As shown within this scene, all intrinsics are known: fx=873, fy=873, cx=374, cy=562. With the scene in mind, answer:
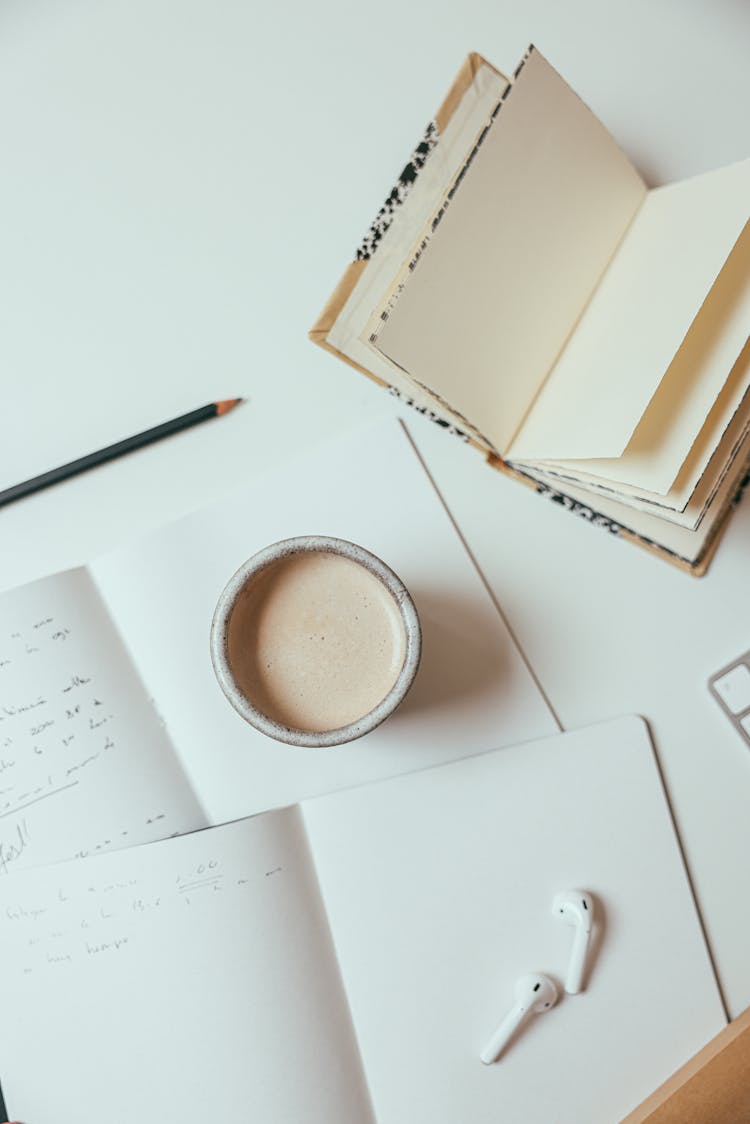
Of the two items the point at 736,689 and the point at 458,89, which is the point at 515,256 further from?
the point at 736,689

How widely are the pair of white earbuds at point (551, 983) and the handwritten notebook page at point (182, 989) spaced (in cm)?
12

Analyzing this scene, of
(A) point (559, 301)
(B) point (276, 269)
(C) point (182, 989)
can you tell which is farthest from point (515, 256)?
(C) point (182, 989)

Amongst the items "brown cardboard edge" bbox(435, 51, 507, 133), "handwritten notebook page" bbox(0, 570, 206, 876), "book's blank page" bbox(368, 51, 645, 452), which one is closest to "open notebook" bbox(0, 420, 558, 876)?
"handwritten notebook page" bbox(0, 570, 206, 876)

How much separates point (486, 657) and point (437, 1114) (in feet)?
1.18

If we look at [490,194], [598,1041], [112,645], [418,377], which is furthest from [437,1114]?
[490,194]

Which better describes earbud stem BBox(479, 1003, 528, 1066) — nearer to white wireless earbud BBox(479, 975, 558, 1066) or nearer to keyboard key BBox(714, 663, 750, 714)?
white wireless earbud BBox(479, 975, 558, 1066)

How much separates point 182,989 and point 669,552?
51 centimetres

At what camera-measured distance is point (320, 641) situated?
631 mm

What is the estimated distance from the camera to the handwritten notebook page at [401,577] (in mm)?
692

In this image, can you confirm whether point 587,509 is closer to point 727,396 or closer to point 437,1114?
point 727,396

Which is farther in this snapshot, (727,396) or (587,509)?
(587,509)

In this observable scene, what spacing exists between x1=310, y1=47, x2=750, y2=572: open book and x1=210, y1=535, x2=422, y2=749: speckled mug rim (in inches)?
5.0

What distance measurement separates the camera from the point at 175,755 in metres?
0.70

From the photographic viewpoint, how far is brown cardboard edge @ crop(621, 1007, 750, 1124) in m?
0.65
